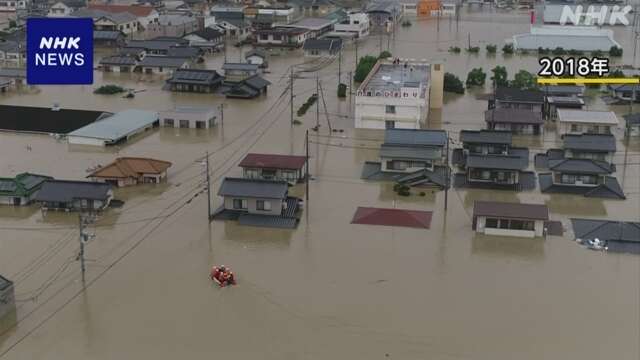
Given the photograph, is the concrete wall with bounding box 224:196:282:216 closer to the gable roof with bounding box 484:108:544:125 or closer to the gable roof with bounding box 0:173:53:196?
the gable roof with bounding box 0:173:53:196

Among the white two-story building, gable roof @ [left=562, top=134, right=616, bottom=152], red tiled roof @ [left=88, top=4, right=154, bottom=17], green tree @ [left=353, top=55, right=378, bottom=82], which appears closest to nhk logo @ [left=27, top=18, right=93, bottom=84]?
gable roof @ [left=562, top=134, right=616, bottom=152]

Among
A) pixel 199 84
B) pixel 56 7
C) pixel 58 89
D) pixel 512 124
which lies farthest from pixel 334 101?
pixel 56 7

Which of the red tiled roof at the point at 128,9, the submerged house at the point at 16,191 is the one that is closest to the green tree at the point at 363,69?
the submerged house at the point at 16,191

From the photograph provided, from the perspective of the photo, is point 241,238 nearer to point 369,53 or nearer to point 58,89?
point 58,89

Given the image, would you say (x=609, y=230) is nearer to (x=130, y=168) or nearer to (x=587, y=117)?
(x=587, y=117)

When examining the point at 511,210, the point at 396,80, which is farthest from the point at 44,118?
the point at 511,210

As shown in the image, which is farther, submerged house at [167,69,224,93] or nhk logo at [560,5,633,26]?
nhk logo at [560,5,633,26]

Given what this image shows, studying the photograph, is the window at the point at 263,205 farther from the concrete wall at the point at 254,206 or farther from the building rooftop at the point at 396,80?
the building rooftop at the point at 396,80
